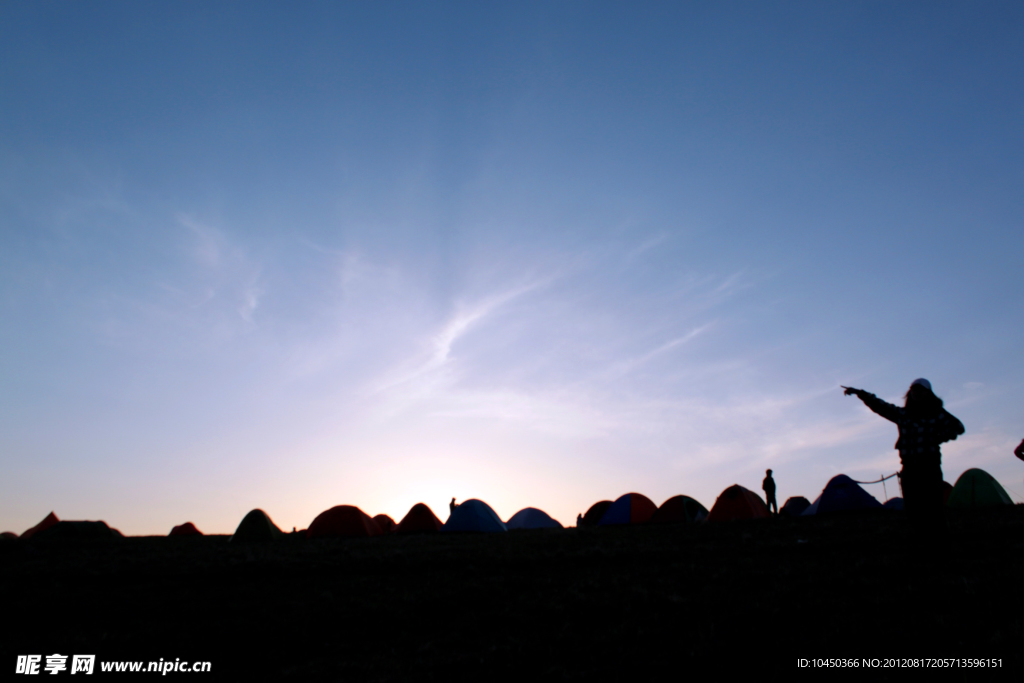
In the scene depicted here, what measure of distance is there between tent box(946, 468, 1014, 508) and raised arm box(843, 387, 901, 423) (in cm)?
1905

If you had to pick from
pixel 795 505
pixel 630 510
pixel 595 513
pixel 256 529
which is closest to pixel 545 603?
pixel 256 529

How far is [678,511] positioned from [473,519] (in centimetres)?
1107

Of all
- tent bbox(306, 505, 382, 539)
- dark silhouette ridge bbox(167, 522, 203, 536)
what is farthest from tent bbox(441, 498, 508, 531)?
dark silhouette ridge bbox(167, 522, 203, 536)

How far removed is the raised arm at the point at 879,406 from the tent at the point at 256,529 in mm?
26592

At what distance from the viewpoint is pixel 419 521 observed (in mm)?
33625

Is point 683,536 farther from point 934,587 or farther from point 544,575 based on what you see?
point 934,587

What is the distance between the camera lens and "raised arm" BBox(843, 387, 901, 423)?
10516 millimetres

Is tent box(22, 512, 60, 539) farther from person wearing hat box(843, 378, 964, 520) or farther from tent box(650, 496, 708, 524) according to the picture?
person wearing hat box(843, 378, 964, 520)

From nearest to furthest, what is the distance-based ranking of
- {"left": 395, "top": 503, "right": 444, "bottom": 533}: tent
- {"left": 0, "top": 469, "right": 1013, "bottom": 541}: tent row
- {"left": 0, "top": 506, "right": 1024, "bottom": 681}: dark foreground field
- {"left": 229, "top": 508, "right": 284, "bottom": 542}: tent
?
{"left": 0, "top": 506, "right": 1024, "bottom": 681}: dark foreground field
{"left": 0, "top": 469, "right": 1013, "bottom": 541}: tent row
{"left": 229, "top": 508, "right": 284, "bottom": 542}: tent
{"left": 395, "top": 503, "right": 444, "bottom": 533}: tent

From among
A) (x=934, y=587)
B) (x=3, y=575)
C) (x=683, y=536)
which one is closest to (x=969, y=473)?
(x=683, y=536)

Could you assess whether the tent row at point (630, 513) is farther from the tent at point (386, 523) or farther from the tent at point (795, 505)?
the tent at point (795, 505)

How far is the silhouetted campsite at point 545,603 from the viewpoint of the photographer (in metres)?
7.09

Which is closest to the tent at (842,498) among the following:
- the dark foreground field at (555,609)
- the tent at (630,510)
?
the tent at (630,510)

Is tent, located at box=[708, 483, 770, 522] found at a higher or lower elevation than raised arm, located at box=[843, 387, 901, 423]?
lower
